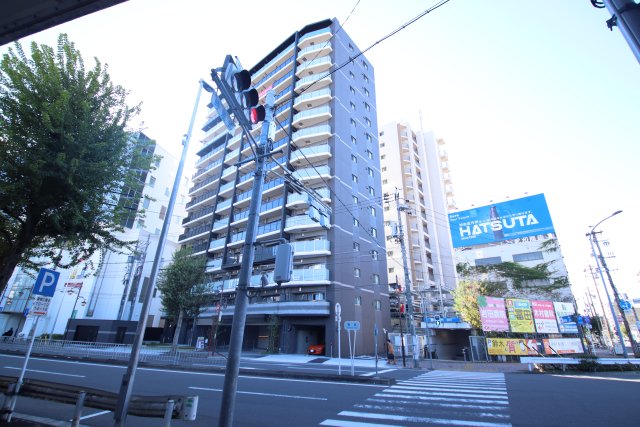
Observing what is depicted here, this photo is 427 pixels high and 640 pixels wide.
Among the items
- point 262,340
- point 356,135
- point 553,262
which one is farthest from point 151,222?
point 553,262

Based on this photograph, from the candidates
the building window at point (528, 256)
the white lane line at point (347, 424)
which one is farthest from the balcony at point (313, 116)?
the building window at point (528, 256)

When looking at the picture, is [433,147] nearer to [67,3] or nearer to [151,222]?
[151,222]

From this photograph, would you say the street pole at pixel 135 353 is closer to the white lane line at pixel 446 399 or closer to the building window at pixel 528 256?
the white lane line at pixel 446 399

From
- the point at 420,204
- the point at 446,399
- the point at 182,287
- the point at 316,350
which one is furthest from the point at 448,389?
the point at 420,204

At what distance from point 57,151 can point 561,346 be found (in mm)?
33171

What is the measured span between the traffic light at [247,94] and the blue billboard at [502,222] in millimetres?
31416

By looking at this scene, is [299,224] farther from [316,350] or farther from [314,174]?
[316,350]

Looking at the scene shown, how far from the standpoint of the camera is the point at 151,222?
145 feet

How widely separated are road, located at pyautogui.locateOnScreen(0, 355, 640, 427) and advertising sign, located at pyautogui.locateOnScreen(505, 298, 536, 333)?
1200 centimetres

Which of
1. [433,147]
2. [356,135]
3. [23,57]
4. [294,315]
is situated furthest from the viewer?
[433,147]

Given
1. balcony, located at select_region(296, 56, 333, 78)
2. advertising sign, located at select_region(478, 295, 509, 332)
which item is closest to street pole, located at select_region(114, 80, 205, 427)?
advertising sign, located at select_region(478, 295, 509, 332)

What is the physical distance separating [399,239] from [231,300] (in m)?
21.8

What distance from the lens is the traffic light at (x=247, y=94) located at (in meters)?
6.35

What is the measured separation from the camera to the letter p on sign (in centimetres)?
696
